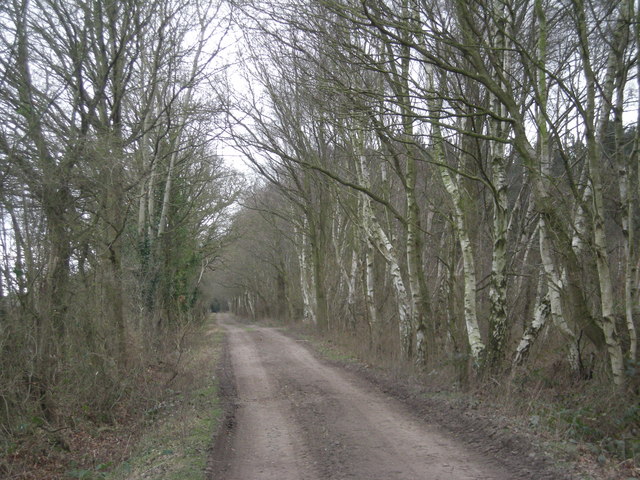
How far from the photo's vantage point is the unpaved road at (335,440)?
259 inches

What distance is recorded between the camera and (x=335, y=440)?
8023mm

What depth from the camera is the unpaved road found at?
6.57 m

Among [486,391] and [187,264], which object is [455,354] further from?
[187,264]

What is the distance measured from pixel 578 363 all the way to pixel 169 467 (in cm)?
683

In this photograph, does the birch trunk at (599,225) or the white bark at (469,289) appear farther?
the white bark at (469,289)

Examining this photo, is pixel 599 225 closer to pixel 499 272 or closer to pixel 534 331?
pixel 499 272

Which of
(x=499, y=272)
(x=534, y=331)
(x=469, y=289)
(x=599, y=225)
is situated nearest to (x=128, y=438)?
(x=469, y=289)

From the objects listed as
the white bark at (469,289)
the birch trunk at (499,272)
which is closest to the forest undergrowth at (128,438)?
the white bark at (469,289)

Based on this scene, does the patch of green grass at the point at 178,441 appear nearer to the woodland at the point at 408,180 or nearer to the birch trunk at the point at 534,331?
the woodland at the point at 408,180

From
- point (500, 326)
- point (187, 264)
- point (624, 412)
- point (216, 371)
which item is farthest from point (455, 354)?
point (187, 264)

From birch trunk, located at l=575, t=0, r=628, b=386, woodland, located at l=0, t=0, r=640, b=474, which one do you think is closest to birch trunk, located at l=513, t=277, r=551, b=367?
woodland, located at l=0, t=0, r=640, b=474

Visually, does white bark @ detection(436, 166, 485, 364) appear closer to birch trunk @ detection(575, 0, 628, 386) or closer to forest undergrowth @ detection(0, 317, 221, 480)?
birch trunk @ detection(575, 0, 628, 386)

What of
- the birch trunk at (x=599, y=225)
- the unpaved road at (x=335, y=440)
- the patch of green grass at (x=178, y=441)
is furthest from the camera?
the birch trunk at (x=599, y=225)

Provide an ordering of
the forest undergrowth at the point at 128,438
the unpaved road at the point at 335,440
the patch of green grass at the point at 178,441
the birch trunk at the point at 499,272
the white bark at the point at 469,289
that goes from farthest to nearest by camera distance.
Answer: the white bark at the point at 469,289 < the birch trunk at the point at 499,272 < the forest undergrowth at the point at 128,438 < the patch of green grass at the point at 178,441 < the unpaved road at the point at 335,440
